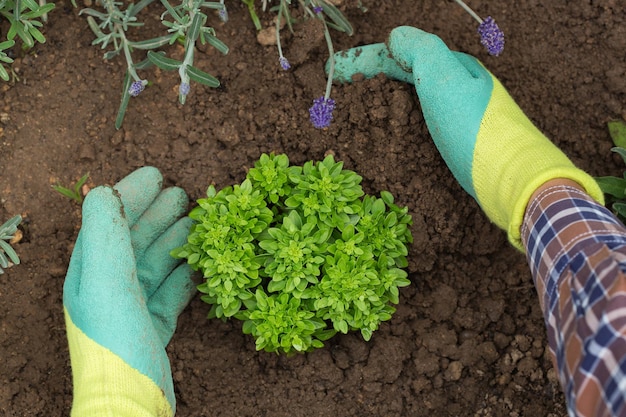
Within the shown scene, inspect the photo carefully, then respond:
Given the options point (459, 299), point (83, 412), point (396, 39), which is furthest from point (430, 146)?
point (83, 412)

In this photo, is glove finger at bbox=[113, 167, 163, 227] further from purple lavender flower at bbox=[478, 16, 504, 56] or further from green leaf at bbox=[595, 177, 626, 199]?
green leaf at bbox=[595, 177, 626, 199]

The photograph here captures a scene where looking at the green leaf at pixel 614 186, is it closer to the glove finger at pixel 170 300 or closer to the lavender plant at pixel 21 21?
the glove finger at pixel 170 300

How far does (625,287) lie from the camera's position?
1.59 meters

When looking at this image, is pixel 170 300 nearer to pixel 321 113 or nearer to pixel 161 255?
pixel 161 255

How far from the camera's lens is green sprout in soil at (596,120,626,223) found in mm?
2434

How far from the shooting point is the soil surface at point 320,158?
2561 millimetres

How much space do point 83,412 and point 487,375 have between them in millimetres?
1437

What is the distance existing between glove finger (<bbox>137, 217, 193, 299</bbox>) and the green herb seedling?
35 centimetres

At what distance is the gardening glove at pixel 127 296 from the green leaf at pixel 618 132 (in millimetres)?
1661

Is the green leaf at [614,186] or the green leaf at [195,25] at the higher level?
the green leaf at [195,25]

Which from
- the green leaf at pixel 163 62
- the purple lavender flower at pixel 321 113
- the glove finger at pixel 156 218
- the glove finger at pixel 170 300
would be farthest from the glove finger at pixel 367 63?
the glove finger at pixel 170 300

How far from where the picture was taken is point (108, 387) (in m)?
2.17

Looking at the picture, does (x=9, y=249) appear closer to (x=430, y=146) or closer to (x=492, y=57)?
(x=430, y=146)

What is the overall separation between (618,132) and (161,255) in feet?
5.93
